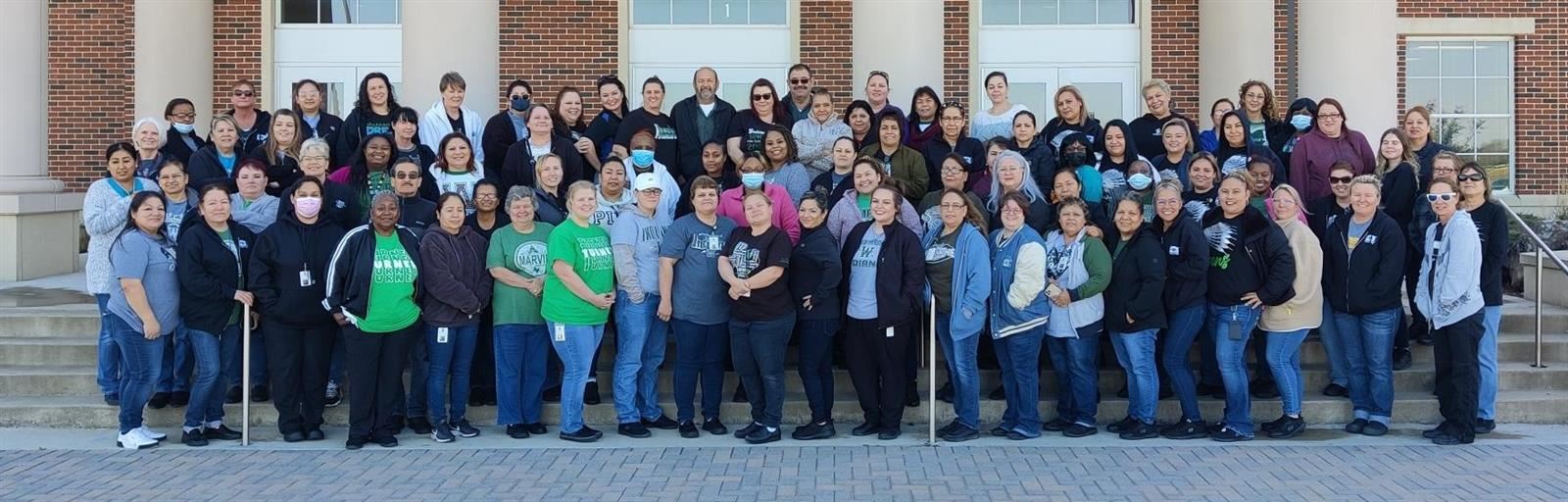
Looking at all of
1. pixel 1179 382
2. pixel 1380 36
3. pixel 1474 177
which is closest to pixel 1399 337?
pixel 1474 177

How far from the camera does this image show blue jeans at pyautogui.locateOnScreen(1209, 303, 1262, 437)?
802 cm

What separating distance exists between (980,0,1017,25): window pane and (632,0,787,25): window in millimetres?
2530

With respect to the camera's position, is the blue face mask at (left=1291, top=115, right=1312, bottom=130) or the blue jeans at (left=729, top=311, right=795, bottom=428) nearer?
the blue jeans at (left=729, top=311, right=795, bottom=428)

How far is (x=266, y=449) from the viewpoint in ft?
25.9

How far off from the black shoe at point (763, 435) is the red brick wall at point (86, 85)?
11.4 metres

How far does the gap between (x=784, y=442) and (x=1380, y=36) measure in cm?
717

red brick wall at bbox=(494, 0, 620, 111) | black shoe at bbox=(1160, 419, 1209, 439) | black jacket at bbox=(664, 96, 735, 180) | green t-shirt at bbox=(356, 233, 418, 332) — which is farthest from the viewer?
red brick wall at bbox=(494, 0, 620, 111)

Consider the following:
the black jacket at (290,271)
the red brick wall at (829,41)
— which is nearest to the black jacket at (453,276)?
the black jacket at (290,271)

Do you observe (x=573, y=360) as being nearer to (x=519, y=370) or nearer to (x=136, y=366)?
(x=519, y=370)

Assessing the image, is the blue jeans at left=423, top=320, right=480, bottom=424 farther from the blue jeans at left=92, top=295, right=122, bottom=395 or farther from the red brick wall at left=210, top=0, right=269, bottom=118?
the red brick wall at left=210, top=0, right=269, bottom=118

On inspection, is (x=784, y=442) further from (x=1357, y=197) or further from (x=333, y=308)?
(x=1357, y=197)

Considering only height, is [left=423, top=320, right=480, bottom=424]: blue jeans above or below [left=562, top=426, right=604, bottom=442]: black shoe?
above

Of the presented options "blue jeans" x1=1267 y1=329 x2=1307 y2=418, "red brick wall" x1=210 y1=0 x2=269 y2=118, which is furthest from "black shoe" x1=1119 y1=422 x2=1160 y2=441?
"red brick wall" x1=210 y1=0 x2=269 y2=118

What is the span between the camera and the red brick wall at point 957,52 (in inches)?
634
